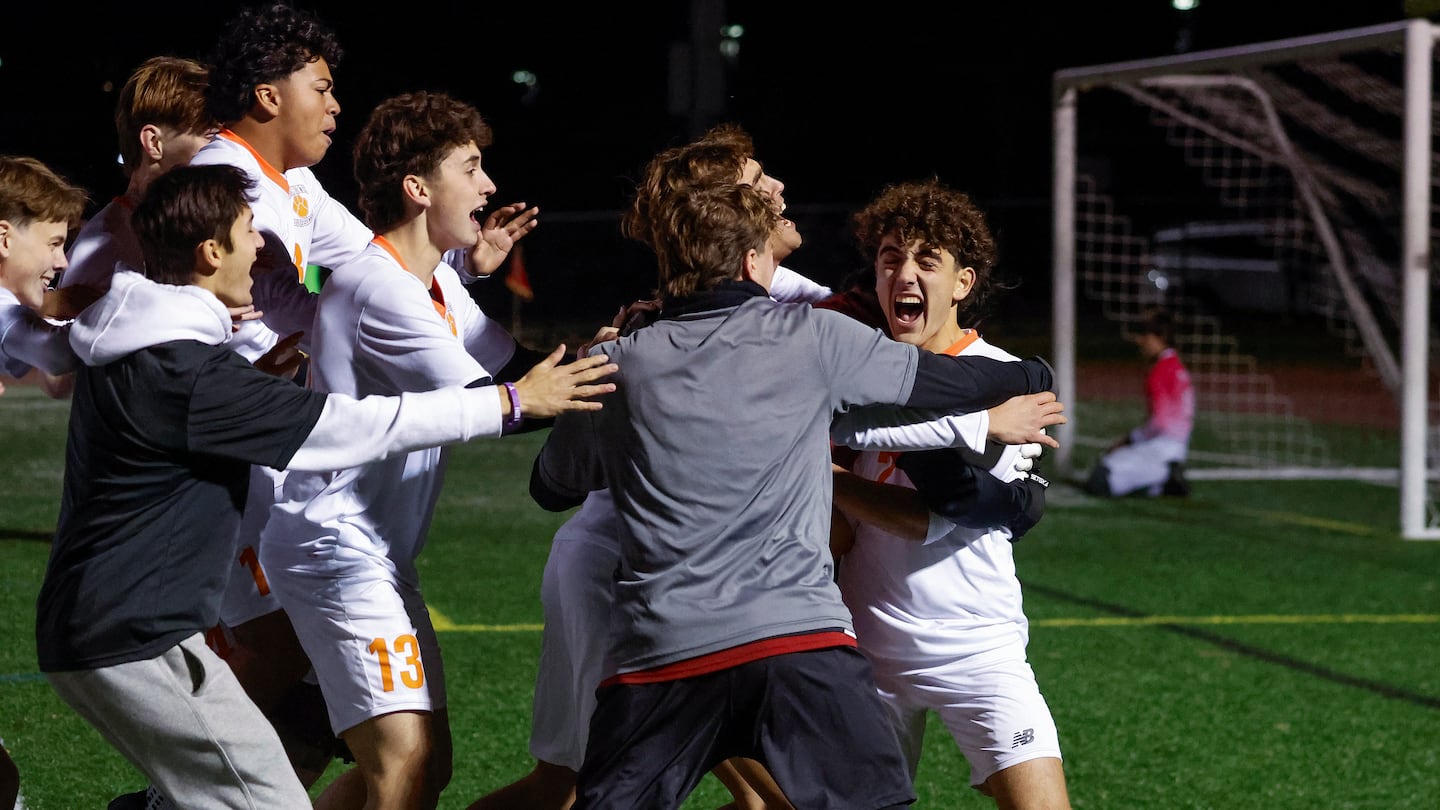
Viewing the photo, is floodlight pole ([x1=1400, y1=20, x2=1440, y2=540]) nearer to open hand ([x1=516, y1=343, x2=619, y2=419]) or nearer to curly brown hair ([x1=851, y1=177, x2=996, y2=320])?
curly brown hair ([x1=851, y1=177, x2=996, y2=320])

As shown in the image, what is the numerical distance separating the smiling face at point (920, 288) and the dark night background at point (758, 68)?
25754mm

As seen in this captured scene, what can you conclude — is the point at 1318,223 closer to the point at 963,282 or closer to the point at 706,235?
the point at 963,282

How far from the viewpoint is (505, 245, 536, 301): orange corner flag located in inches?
734

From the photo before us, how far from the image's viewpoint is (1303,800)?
4.92 metres

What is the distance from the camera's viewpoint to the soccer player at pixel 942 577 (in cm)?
342

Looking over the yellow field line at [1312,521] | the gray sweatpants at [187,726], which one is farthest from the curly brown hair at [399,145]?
the yellow field line at [1312,521]

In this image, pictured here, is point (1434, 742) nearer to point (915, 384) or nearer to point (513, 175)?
point (915, 384)

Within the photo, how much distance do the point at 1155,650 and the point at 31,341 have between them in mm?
4803

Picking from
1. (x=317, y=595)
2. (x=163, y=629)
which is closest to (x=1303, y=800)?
(x=317, y=595)

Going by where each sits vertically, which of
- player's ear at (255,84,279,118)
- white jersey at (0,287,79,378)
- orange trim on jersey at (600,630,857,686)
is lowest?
orange trim on jersey at (600,630,857,686)

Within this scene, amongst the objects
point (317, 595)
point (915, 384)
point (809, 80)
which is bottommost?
point (317, 595)

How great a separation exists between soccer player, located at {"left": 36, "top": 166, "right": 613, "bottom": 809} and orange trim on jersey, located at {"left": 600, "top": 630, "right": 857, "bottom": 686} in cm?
48

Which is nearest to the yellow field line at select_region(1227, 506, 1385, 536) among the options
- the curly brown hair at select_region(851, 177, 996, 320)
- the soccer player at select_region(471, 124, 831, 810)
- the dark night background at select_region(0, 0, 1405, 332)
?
the curly brown hair at select_region(851, 177, 996, 320)

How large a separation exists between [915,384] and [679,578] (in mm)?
558
